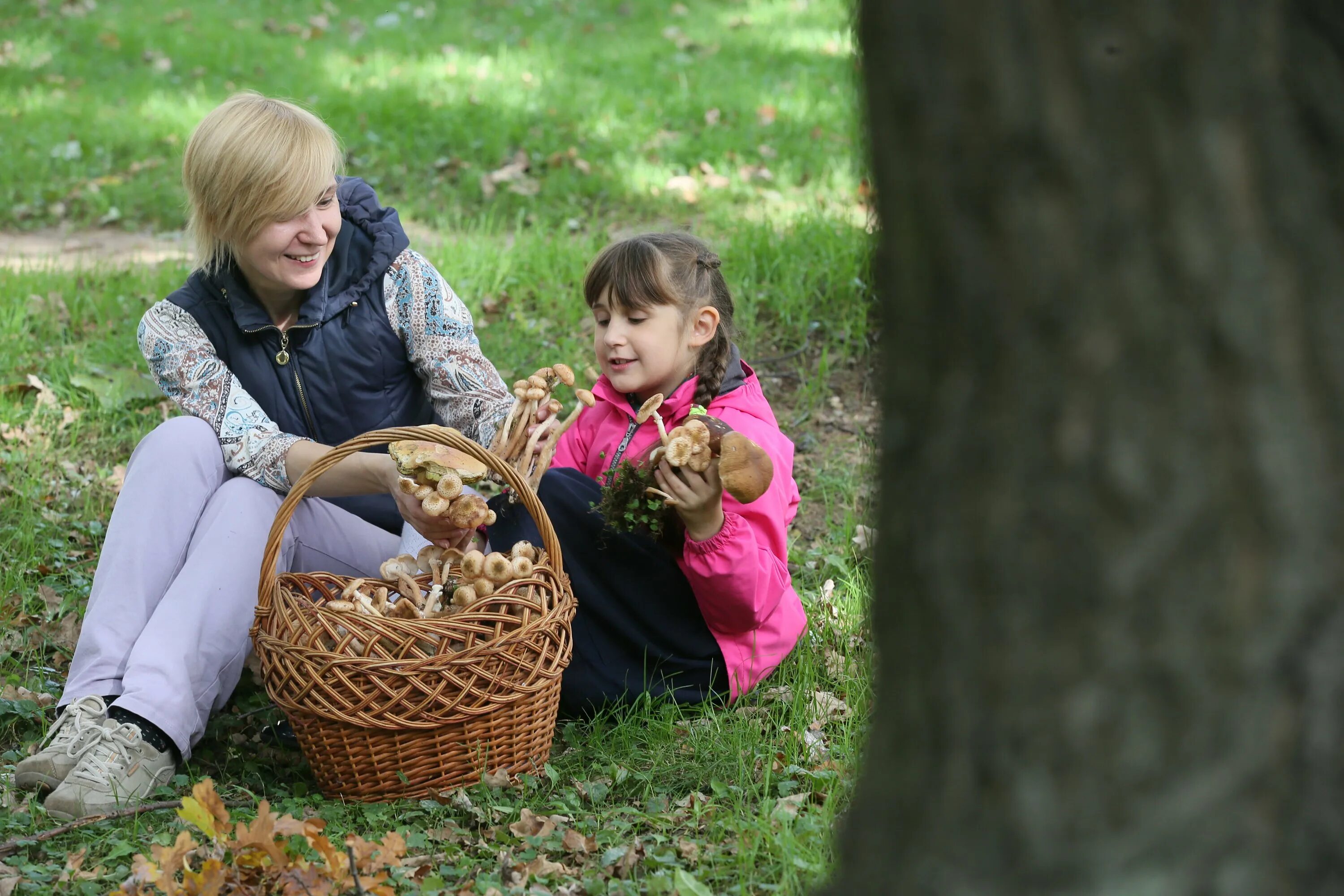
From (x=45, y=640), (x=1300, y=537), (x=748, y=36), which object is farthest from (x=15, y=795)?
(x=748, y=36)

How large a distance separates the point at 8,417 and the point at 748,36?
676 cm

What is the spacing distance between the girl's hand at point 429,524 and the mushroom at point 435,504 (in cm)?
5

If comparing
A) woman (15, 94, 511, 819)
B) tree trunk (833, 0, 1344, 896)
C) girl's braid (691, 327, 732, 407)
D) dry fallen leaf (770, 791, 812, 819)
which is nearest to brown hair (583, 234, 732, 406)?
girl's braid (691, 327, 732, 407)

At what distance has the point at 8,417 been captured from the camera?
4.04 m

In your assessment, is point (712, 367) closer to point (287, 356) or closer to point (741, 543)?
point (741, 543)

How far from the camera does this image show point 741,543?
247cm

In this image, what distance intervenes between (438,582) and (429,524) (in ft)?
0.44

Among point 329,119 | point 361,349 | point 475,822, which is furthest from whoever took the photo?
point 329,119

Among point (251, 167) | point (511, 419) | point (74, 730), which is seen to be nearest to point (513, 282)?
point (251, 167)

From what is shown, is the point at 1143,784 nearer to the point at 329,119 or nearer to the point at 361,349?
the point at 361,349

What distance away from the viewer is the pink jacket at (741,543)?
2.48m

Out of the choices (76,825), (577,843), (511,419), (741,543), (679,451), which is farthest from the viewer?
(511,419)

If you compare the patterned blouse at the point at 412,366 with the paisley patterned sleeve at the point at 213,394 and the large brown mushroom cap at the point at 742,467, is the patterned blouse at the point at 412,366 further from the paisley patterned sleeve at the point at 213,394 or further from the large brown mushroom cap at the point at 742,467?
the large brown mushroom cap at the point at 742,467

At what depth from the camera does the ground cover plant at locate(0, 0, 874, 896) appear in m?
2.21
